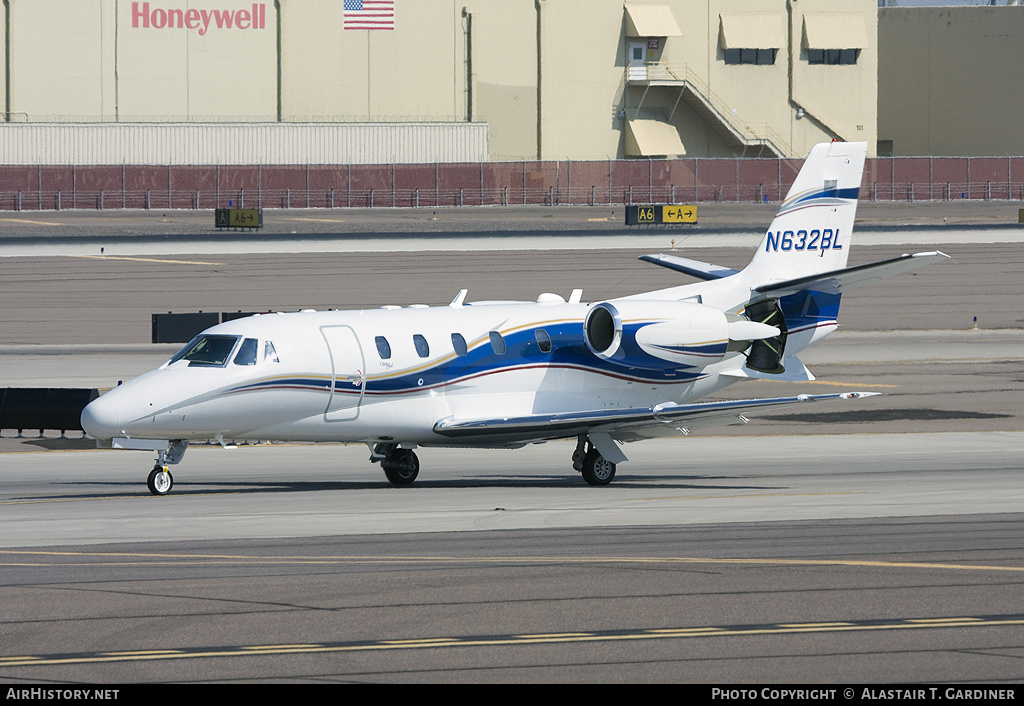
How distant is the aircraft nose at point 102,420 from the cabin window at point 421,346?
533cm

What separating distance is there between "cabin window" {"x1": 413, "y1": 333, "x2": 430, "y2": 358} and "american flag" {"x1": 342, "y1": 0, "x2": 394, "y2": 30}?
76844mm

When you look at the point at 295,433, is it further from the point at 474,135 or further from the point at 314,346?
the point at 474,135

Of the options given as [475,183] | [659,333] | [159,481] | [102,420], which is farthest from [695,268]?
[475,183]

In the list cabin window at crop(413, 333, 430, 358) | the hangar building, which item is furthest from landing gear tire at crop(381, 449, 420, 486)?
the hangar building

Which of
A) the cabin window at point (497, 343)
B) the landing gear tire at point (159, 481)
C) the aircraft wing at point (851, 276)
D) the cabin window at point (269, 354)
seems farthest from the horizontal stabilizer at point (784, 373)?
the landing gear tire at point (159, 481)

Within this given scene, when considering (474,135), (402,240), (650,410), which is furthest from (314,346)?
(474,135)

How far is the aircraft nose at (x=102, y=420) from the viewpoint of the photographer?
2120 cm

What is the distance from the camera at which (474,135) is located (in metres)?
100

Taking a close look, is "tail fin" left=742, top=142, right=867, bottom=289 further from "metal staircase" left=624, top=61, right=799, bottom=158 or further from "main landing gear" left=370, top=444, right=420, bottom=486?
"metal staircase" left=624, top=61, right=799, bottom=158

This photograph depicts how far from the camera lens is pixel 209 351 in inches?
897

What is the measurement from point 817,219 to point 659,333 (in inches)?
200

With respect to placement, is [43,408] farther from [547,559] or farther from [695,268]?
[547,559]
